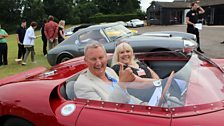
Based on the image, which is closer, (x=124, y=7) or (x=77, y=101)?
(x=77, y=101)

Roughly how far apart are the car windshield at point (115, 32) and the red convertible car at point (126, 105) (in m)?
4.94

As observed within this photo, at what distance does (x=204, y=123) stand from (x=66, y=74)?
2.00m

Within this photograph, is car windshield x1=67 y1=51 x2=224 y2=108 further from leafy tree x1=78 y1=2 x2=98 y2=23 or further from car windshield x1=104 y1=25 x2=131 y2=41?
leafy tree x1=78 y1=2 x2=98 y2=23

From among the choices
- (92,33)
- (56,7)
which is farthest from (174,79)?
(56,7)

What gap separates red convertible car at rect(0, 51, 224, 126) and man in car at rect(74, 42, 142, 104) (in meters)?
0.08

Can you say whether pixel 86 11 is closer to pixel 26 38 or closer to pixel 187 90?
pixel 26 38

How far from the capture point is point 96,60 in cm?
342

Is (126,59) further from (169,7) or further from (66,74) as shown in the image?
(169,7)

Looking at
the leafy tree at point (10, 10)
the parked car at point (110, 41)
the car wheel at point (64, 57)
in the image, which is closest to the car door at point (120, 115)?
the parked car at point (110, 41)

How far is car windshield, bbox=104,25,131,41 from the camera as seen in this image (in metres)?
8.81

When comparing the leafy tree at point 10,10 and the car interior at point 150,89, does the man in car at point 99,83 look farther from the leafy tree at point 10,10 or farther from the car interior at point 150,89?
the leafy tree at point 10,10

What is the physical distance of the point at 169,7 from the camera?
57906 millimetres

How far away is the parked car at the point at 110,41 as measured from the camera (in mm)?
7895

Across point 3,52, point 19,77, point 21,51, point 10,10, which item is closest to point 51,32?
point 21,51
